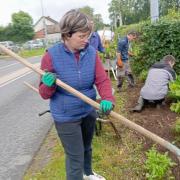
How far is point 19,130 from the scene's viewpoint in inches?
272

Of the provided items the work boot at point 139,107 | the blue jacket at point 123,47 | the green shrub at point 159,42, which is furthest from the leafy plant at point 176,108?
the blue jacket at point 123,47

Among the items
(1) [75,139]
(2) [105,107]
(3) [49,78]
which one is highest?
(3) [49,78]

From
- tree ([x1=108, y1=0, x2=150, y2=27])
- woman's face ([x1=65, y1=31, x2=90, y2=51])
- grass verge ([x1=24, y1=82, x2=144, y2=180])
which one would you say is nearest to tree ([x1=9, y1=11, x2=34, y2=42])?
tree ([x1=108, y1=0, x2=150, y2=27])

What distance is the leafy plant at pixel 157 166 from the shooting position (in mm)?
4191

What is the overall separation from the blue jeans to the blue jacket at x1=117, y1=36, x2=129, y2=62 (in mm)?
6408

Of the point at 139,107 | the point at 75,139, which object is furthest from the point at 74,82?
the point at 139,107

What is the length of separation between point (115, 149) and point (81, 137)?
5.51ft

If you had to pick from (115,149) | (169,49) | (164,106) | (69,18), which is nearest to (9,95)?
(169,49)

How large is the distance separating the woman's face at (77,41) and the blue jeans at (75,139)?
2.18ft

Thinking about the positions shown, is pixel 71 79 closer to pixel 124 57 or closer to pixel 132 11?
pixel 124 57

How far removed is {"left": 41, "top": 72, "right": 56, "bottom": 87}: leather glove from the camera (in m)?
3.23

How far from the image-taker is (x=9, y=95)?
37.2 feet

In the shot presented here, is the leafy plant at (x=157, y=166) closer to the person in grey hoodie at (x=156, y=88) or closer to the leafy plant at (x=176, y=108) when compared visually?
the leafy plant at (x=176, y=108)

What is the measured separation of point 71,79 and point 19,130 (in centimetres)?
379
